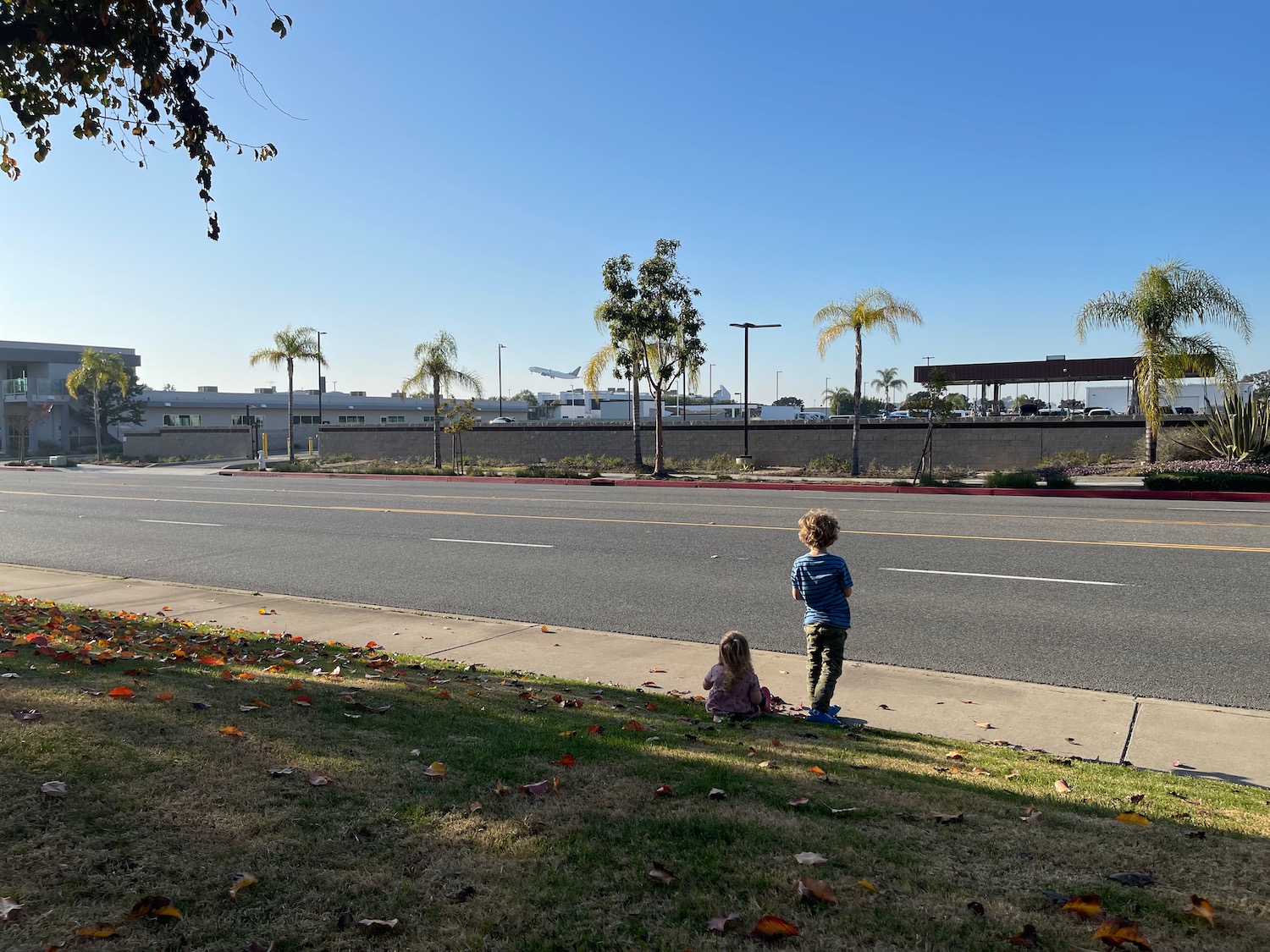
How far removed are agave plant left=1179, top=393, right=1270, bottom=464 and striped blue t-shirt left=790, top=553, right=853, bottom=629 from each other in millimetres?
21200

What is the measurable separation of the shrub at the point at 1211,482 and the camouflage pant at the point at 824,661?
60.0ft

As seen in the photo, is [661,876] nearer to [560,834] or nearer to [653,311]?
[560,834]

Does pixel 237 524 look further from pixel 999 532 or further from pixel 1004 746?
pixel 1004 746

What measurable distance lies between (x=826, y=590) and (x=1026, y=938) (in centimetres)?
350

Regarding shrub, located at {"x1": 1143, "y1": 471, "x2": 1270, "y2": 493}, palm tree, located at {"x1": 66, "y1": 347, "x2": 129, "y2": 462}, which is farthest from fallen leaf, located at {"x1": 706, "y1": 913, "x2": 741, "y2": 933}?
palm tree, located at {"x1": 66, "y1": 347, "x2": 129, "y2": 462}

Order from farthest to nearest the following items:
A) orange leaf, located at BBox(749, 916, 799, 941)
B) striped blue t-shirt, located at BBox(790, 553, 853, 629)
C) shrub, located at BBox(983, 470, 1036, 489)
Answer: shrub, located at BBox(983, 470, 1036, 489), striped blue t-shirt, located at BBox(790, 553, 853, 629), orange leaf, located at BBox(749, 916, 799, 941)

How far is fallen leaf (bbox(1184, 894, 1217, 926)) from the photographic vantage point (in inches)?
119

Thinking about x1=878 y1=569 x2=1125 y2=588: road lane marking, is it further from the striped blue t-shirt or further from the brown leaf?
the brown leaf

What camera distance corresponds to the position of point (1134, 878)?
3.35 metres

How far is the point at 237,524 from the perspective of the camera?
1808cm

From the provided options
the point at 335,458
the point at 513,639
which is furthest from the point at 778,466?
the point at 513,639

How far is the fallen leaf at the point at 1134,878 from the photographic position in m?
3.32

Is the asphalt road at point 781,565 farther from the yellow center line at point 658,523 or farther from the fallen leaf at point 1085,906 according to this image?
the fallen leaf at point 1085,906

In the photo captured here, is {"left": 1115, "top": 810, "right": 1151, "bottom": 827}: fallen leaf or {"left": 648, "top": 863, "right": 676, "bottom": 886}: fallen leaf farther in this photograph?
{"left": 1115, "top": 810, "right": 1151, "bottom": 827}: fallen leaf
